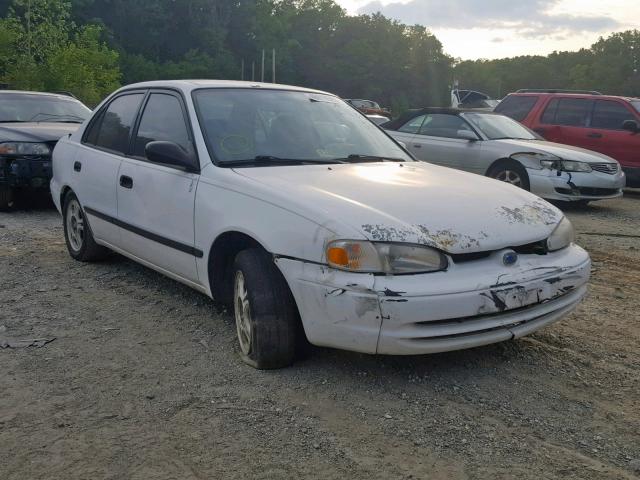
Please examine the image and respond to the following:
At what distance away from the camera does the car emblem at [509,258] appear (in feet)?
10.8

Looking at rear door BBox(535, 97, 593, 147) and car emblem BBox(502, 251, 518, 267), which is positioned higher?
rear door BBox(535, 97, 593, 147)

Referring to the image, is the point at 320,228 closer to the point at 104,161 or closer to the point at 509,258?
the point at 509,258

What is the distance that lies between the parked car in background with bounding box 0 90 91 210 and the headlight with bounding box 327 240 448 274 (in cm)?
608

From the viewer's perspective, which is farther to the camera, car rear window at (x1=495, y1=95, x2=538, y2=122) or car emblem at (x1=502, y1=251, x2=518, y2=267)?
car rear window at (x1=495, y1=95, x2=538, y2=122)

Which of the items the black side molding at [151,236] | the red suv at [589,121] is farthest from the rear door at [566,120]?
the black side molding at [151,236]

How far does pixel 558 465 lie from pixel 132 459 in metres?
1.69

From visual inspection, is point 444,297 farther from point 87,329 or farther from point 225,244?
point 87,329

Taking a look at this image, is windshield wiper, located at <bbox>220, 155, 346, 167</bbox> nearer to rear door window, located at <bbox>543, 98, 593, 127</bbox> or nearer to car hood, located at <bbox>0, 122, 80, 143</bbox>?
car hood, located at <bbox>0, 122, 80, 143</bbox>

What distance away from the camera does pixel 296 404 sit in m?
3.15

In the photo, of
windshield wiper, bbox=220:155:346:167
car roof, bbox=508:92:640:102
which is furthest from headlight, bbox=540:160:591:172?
windshield wiper, bbox=220:155:346:167

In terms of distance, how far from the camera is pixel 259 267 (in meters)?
3.47

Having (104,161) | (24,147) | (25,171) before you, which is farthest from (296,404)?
(24,147)

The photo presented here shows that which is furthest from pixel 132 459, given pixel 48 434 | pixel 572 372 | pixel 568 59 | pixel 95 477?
pixel 568 59

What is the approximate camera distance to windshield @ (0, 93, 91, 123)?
29.7ft
